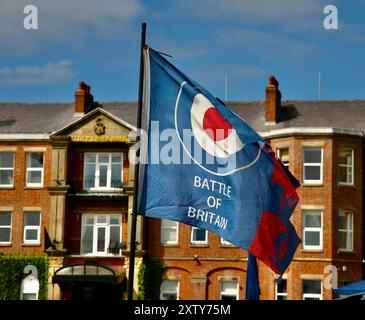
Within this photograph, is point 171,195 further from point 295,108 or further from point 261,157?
point 295,108

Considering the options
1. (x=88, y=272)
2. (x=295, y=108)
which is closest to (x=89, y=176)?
(x=88, y=272)

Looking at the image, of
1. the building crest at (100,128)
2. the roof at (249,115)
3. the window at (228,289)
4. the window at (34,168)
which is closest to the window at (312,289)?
the window at (228,289)

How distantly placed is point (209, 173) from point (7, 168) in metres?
35.1

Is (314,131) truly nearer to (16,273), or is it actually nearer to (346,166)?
(346,166)

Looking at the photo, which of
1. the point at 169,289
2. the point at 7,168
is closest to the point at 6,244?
the point at 7,168

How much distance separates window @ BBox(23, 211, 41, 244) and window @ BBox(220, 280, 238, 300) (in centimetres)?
1045

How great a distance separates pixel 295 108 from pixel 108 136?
35.3 ft

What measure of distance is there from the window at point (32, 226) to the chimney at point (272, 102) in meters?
13.9

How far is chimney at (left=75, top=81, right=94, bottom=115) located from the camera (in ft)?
160

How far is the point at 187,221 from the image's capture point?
1368 cm

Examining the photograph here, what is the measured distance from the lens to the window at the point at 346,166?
146 feet

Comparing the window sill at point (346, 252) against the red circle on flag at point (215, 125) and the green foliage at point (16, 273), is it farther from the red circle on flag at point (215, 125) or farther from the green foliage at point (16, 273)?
the red circle on flag at point (215, 125)

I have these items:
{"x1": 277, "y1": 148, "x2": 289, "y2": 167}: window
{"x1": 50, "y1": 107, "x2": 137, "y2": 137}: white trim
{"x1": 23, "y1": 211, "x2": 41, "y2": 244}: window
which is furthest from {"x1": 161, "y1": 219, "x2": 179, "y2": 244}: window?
{"x1": 23, "y1": 211, "x2": 41, "y2": 244}: window

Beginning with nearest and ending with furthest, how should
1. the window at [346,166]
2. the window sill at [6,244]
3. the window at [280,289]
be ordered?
the window at [280,289] < the window at [346,166] < the window sill at [6,244]
